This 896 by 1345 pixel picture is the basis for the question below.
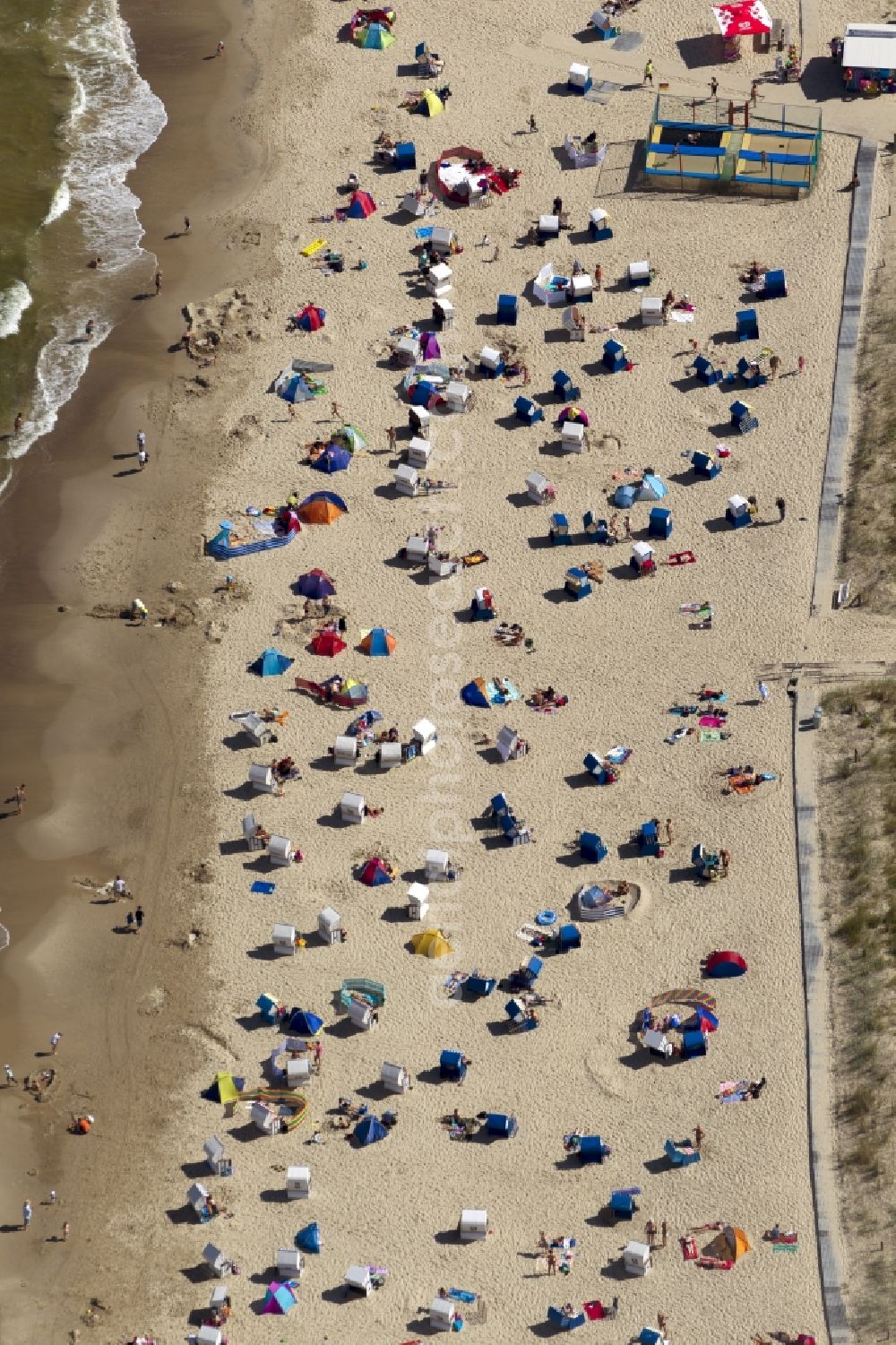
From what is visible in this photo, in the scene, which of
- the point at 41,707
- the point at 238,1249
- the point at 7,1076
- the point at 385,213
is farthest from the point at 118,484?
the point at 238,1249

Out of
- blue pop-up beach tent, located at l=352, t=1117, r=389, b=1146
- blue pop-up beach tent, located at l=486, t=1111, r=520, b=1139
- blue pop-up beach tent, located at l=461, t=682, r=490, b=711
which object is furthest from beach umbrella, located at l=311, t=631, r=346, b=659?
blue pop-up beach tent, located at l=486, t=1111, r=520, b=1139

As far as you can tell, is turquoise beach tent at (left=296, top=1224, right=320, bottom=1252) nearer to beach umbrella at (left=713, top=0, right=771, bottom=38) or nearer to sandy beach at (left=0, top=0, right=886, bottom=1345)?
sandy beach at (left=0, top=0, right=886, bottom=1345)

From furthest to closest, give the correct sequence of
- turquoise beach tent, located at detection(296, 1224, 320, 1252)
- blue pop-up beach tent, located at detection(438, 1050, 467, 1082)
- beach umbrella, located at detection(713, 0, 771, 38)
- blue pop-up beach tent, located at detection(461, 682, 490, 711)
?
beach umbrella, located at detection(713, 0, 771, 38), blue pop-up beach tent, located at detection(461, 682, 490, 711), blue pop-up beach tent, located at detection(438, 1050, 467, 1082), turquoise beach tent, located at detection(296, 1224, 320, 1252)

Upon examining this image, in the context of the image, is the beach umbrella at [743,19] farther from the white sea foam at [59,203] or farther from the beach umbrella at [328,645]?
the beach umbrella at [328,645]

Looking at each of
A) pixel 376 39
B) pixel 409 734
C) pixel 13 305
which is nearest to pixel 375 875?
pixel 409 734

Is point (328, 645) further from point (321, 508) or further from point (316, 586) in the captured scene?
point (321, 508)

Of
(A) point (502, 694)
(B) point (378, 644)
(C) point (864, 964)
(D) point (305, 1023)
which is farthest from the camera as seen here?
(B) point (378, 644)
